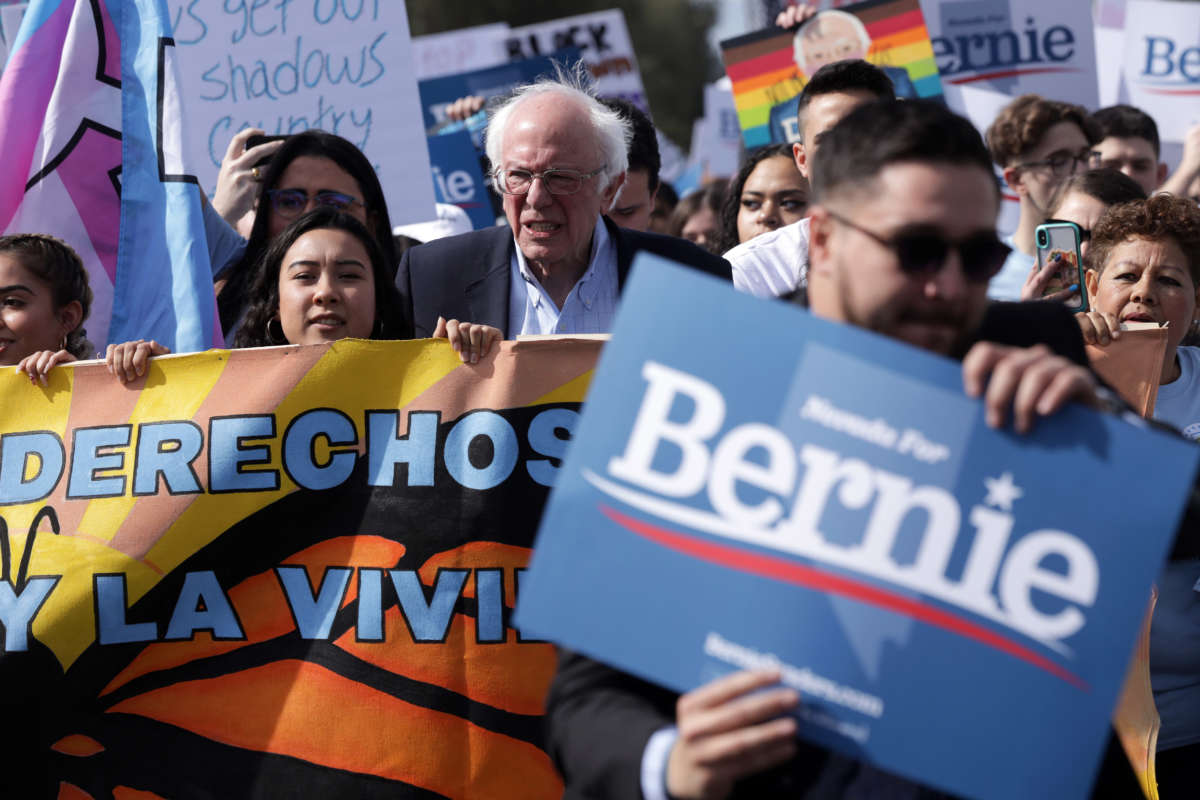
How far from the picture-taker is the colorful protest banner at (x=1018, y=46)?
7.28m

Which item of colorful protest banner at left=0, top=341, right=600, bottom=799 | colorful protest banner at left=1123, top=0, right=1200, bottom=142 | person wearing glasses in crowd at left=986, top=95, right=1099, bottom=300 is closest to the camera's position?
colorful protest banner at left=0, top=341, right=600, bottom=799

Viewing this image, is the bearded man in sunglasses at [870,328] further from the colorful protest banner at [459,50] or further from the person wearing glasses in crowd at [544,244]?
the colorful protest banner at [459,50]

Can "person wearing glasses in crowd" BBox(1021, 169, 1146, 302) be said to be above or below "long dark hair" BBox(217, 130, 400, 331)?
below

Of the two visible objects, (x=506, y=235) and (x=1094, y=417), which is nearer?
(x=1094, y=417)

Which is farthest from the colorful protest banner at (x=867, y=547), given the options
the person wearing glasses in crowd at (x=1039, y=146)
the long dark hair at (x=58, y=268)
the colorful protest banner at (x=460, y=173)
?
the colorful protest banner at (x=460, y=173)

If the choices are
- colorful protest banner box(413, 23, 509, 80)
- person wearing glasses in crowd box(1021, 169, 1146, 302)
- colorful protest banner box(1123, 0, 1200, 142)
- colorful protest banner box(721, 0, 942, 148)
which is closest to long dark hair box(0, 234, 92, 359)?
person wearing glasses in crowd box(1021, 169, 1146, 302)

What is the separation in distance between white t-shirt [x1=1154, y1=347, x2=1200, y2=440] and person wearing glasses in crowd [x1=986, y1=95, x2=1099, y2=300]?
192cm

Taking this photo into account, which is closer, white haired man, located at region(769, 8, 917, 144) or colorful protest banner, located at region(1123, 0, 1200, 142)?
white haired man, located at region(769, 8, 917, 144)

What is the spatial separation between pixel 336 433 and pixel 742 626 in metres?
2.03

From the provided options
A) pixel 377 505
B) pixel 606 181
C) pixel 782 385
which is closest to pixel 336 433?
pixel 377 505

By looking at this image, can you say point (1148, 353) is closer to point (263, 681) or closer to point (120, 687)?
point (263, 681)

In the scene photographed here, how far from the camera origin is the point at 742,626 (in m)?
1.66

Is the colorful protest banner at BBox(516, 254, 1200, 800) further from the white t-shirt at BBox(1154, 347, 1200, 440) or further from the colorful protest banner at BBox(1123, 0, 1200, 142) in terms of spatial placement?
the colorful protest banner at BBox(1123, 0, 1200, 142)

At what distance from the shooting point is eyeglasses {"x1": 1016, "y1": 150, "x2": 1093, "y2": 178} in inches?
223
